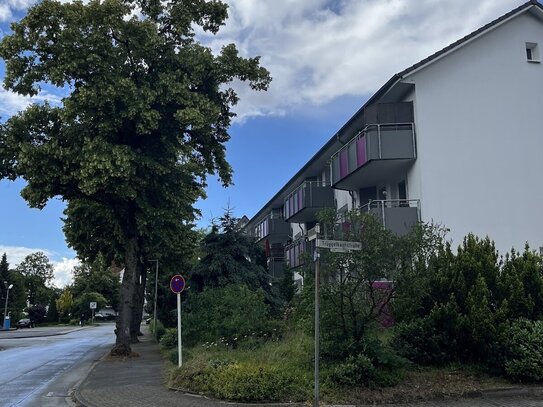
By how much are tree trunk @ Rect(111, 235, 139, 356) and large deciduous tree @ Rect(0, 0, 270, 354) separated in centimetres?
4

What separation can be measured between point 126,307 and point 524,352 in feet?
46.6

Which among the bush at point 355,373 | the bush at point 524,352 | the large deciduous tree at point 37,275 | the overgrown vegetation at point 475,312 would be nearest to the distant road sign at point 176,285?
the bush at point 355,373

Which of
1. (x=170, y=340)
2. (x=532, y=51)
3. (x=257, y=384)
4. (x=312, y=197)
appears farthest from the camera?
(x=312, y=197)

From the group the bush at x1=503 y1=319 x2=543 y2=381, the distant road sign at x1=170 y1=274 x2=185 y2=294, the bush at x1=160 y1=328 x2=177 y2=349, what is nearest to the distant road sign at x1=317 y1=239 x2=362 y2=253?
the bush at x1=503 y1=319 x2=543 y2=381

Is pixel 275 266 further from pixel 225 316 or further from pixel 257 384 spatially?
pixel 257 384

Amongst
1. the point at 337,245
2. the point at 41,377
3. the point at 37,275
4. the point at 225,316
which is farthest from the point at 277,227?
the point at 37,275

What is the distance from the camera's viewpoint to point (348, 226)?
10.5 m

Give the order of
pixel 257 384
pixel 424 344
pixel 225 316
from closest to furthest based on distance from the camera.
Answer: pixel 257 384 < pixel 424 344 < pixel 225 316

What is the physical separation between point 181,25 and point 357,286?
14013 millimetres

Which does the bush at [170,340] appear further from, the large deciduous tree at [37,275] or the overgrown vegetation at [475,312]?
the large deciduous tree at [37,275]

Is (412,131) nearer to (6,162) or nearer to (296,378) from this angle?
(296,378)

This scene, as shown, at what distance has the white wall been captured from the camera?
1961 centimetres

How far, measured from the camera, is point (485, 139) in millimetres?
20219

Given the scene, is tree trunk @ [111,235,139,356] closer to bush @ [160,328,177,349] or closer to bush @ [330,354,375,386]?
bush @ [160,328,177,349]
